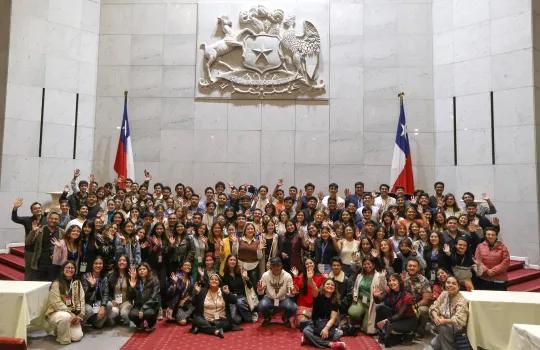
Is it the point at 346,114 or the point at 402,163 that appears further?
the point at 346,114

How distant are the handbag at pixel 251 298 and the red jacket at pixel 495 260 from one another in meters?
3.51

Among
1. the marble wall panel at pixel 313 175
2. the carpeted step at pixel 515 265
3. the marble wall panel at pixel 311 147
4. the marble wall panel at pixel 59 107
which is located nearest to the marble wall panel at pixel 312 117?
the marble wall panel at pixel 311 147

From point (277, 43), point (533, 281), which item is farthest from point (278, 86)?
point (533, 281)

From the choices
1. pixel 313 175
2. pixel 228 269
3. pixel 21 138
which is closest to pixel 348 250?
pixel 228 269

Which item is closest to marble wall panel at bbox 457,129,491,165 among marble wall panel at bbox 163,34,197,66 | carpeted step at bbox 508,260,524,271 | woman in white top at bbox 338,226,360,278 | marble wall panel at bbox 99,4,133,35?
carpeted step at bbox 508,260,524,271

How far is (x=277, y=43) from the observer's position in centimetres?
1091

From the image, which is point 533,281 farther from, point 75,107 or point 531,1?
point 75,107

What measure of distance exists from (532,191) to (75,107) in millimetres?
11299

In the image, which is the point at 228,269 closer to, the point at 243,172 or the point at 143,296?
the point at 143,296

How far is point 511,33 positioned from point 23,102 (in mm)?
11753

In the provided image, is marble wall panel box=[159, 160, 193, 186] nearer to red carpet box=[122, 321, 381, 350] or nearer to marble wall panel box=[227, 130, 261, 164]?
marble wall panel box=[227, 130, 261, 164]

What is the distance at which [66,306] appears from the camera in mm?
5809

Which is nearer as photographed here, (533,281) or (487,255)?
(487,255)

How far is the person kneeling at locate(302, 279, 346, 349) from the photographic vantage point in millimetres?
5551
